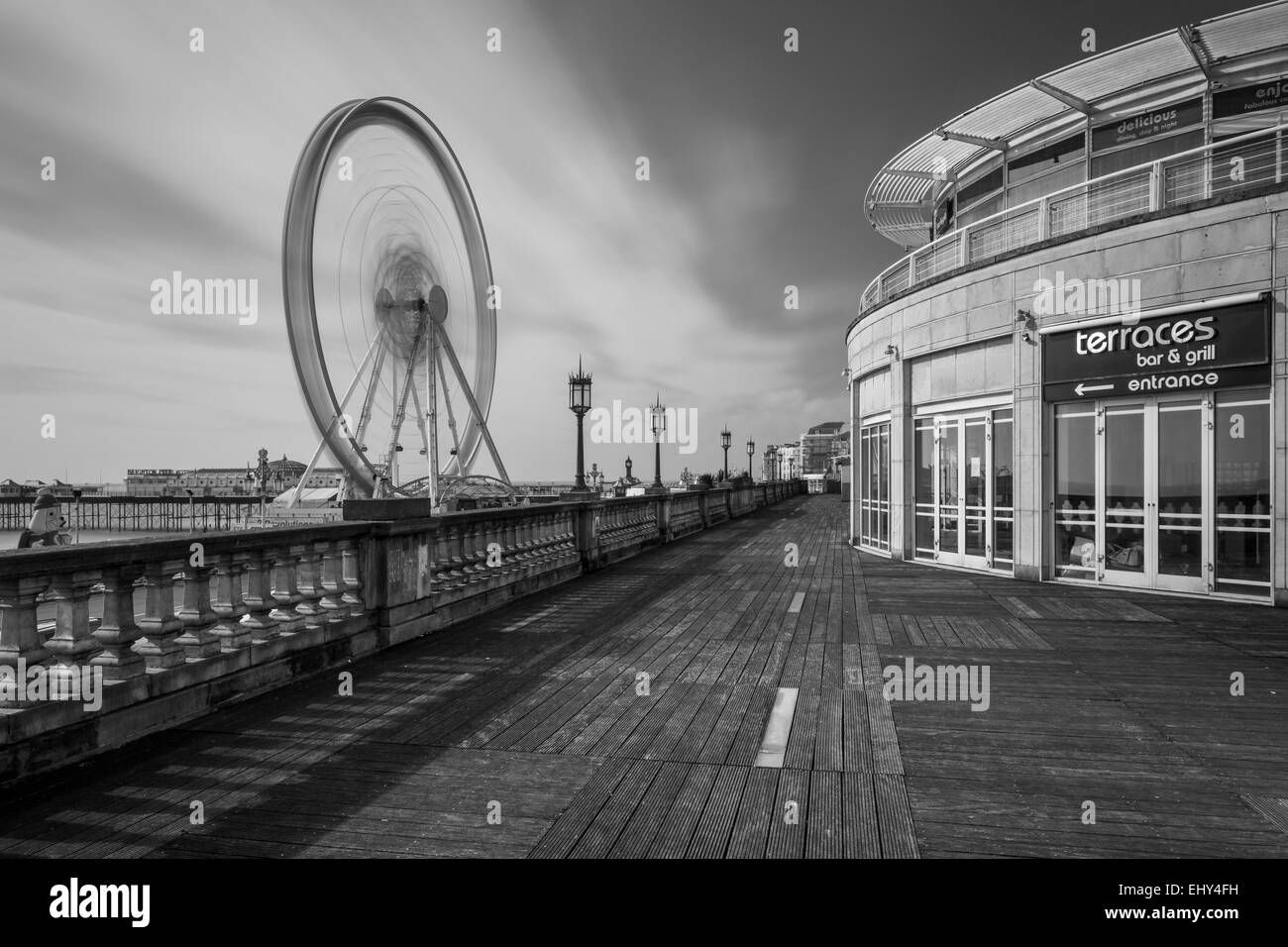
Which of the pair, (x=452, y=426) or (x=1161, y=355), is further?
(x=452, y=426)

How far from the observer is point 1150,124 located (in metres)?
14.5

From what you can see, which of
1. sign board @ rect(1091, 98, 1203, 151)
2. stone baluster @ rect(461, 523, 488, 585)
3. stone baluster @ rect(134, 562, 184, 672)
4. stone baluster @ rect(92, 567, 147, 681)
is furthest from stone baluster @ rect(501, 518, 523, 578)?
sign board @ rect(1091, 98, 1203, 151)

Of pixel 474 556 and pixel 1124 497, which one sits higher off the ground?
pixel 1124 497

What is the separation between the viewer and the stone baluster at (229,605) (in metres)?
5.48

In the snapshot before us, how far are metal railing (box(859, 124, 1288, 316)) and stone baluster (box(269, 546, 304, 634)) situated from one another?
12.4 m

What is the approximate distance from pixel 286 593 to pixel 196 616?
3.25ft

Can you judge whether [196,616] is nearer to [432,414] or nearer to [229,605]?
[229,605]

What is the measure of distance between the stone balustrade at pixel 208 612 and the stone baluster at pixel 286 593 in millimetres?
14

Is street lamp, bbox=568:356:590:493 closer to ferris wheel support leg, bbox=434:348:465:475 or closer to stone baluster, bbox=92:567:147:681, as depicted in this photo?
ferris wheel support leg, bbox=434:348:465:475

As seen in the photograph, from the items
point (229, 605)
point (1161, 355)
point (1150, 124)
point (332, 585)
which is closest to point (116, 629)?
point (229, 605)

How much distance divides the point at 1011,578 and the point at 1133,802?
9.56m

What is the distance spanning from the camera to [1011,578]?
12484mm

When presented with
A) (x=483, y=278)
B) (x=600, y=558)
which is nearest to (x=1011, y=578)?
(x=600, y=558)
